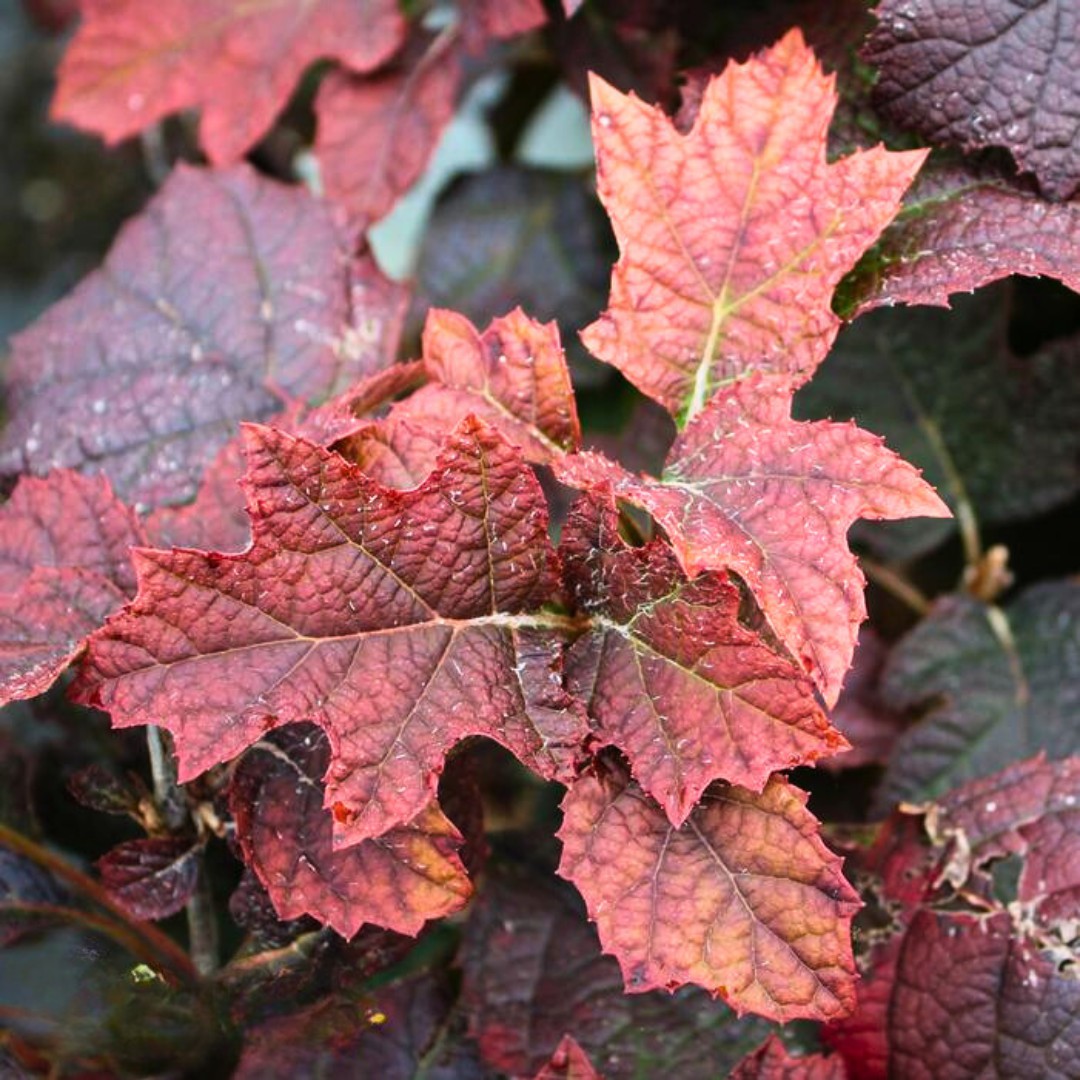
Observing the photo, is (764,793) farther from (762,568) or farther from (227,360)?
(227,360)

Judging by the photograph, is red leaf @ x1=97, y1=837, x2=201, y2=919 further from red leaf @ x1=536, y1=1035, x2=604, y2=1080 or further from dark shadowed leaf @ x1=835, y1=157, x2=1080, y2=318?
dark shadowed leaf @ x1=835, y1=157, x2=1080, y2=318

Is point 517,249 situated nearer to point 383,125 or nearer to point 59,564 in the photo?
point 383,125

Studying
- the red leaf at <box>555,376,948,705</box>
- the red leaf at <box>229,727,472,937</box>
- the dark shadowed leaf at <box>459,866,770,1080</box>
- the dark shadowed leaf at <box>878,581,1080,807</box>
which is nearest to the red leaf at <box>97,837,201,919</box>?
the red leaf at <box>229,727,472,937</box>

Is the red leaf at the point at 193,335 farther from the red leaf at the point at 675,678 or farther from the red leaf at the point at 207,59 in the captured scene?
the red leaf at the point at 675,678

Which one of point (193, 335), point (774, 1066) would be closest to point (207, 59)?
point (193, 335)

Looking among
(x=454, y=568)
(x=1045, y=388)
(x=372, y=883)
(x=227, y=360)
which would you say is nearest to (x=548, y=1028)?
(x=372, y=883)

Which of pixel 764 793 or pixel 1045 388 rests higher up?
pixel 1045 388

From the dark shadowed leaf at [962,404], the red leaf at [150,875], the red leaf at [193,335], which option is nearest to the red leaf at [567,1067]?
Answer: the red leaf at [150,875]
